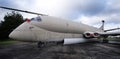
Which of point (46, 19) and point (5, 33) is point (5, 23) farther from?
point (46, 19)

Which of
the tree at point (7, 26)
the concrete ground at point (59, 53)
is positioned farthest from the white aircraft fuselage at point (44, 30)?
the tree at point (7, 26)

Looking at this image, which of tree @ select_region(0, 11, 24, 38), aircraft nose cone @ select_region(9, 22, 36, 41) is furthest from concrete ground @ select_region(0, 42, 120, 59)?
tree @ select_region(0, 11, 24, 38)

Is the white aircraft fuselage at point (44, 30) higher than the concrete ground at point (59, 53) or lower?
higher

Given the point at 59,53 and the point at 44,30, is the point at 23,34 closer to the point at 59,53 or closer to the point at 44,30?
the point at 44,30

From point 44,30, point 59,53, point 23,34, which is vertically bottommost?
point 59,53

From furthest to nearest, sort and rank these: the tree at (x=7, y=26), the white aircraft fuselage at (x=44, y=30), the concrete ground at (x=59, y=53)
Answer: the tree at (x=7, y=26) < the white aircraft fuselage at (x=44, y=30) < the concrete ground at (x=59, y=53)

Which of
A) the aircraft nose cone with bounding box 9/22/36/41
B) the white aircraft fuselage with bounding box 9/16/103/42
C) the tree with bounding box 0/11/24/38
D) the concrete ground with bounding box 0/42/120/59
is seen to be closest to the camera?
the concrete ground with bounding box 0/42/120/59

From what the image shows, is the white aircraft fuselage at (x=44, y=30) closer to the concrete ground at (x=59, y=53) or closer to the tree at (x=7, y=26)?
the concrete ground at (x=59, y=53)

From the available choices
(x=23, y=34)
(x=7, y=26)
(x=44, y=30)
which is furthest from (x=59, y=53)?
(x=7, y=26)

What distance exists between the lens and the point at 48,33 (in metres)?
10.6

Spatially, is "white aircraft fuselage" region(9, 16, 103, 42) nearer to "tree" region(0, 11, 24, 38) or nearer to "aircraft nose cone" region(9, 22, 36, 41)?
"aircraft nose cone" region(9, 22, 36, 41)

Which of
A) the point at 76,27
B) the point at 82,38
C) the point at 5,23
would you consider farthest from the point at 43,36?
the point at 5,23

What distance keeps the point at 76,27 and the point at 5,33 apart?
1144 inches

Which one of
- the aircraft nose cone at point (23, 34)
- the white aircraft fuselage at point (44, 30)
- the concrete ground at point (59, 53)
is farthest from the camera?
the white aircraft fuselage at point (44, 30)
